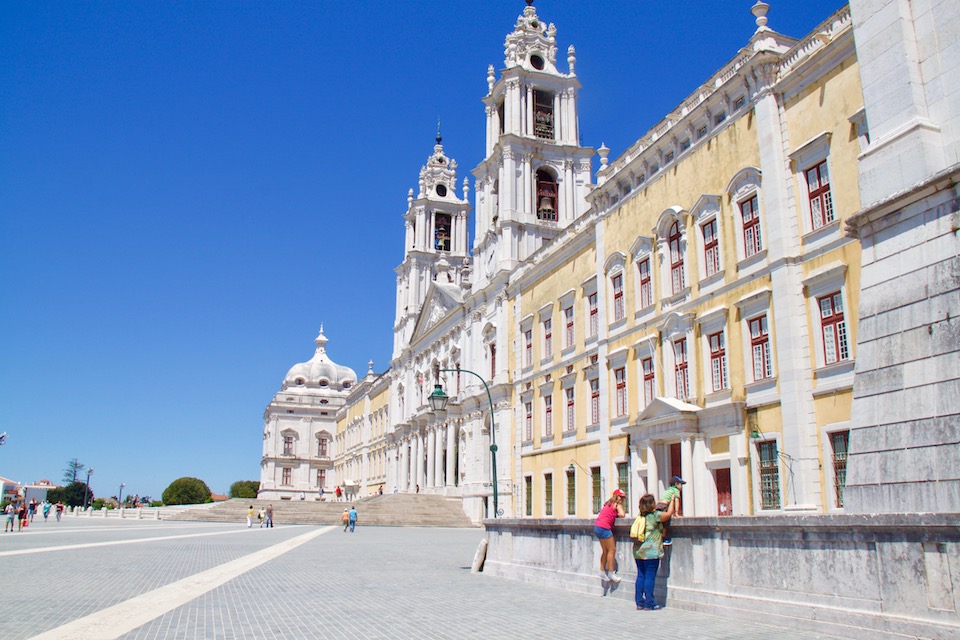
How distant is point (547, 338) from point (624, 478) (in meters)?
9.43

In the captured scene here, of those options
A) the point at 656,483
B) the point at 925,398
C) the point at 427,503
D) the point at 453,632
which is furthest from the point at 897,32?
the point at 427,503

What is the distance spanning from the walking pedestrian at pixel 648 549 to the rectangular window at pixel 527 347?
86.4 feet

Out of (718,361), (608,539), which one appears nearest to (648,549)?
(608,539)

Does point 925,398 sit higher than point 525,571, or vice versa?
point 925,398

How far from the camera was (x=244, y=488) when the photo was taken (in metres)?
117

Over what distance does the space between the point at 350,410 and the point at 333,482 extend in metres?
12.1

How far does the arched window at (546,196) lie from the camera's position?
44.1 meters

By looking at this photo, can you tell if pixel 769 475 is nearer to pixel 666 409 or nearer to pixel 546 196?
pixel 666 409

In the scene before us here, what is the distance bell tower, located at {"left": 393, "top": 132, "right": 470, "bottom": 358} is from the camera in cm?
6369

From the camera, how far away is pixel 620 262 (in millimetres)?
27953

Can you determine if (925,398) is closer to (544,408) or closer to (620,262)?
(620,262)

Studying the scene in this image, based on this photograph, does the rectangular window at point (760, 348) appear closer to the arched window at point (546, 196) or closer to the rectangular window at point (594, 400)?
the rectangular window at point (594, 400)

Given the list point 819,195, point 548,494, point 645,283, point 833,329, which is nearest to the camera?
point 833,329

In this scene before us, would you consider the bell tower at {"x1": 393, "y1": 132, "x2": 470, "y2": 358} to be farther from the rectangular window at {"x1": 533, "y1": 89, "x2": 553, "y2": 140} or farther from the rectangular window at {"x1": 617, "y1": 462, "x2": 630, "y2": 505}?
the rectangular window at {"x1": 617, "y1": 462, "x2": 630, "y2": 505}
